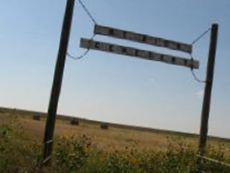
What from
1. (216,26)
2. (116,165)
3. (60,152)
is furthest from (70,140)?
(216,26)

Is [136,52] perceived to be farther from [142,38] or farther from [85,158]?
[85,158]

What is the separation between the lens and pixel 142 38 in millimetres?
14102

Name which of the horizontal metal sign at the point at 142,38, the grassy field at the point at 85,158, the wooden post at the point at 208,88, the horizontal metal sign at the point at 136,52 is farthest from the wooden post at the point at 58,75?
the wooden post at the point at 208,88

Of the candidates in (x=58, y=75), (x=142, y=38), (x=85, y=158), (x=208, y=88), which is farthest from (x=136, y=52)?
(x=85, y=158)

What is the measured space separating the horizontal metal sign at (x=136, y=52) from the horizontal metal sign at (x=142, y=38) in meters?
0.27

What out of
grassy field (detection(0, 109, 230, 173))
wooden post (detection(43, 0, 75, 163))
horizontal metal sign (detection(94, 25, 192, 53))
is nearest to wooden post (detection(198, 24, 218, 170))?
grassy field (detection(0, 109, 230, 173))

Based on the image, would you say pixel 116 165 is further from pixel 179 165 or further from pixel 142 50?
pixel 142 50

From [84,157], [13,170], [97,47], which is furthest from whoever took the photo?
[97,47]

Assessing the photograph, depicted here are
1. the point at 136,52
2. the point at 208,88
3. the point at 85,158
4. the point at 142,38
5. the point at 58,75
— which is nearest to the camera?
the point at 85,158

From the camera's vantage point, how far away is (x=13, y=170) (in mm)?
10625

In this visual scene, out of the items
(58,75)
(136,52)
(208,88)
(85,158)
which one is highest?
(136,52)

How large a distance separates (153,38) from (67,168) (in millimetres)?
4674

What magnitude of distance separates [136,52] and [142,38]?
43 cm

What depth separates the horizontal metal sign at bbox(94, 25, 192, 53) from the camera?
13.5 metres
